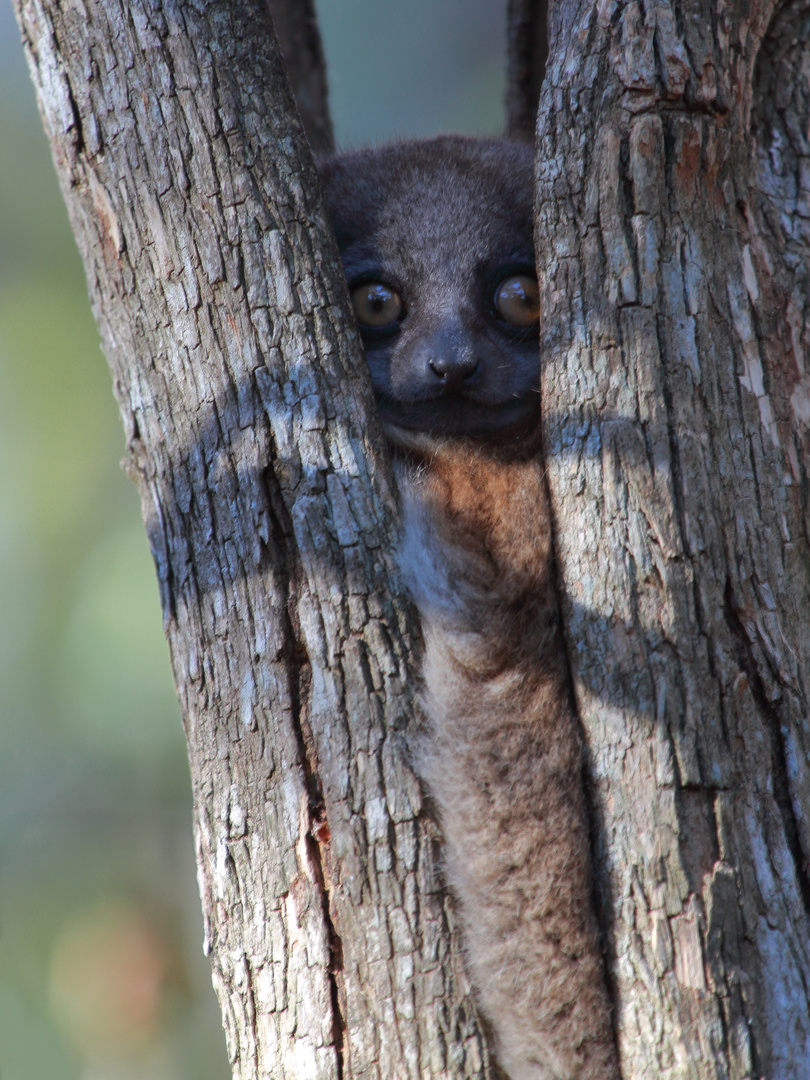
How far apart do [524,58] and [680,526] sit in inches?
105

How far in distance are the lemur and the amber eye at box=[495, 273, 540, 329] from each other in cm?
11

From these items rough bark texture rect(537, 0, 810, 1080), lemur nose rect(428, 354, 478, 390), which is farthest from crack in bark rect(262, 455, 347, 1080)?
lemur nose rect(428, 354, 478, 390)

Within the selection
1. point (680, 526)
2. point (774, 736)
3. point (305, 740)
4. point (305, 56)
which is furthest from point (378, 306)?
point (305, 56)

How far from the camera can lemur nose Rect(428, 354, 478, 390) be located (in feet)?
7.69

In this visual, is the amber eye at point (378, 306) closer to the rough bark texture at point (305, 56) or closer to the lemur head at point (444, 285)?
the lemur head at point (444, 285)

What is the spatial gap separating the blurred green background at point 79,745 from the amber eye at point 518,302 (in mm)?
2288

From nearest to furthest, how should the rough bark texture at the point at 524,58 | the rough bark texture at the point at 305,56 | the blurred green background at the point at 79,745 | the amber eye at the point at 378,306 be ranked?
the amber eye at the point at 378,306 < the rough bark texture at the point at 524,58 < the rough bark texture at the point at 305,56 < the blurred green background at the point at 79,745

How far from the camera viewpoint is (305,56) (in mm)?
3863

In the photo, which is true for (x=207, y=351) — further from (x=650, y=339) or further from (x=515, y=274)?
(x=515, y=274)

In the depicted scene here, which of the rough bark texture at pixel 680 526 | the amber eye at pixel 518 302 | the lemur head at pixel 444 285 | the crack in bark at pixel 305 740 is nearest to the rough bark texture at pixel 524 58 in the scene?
the lemur head at pixel 444 285

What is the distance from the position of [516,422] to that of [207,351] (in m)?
0.93

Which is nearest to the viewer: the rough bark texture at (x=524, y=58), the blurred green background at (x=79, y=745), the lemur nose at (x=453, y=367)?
the lemur nose at (x=453, y=367)

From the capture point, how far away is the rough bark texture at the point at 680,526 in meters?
1.62

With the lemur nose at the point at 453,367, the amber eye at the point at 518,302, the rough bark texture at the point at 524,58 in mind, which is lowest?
the lemur nose at the point at 453,367
